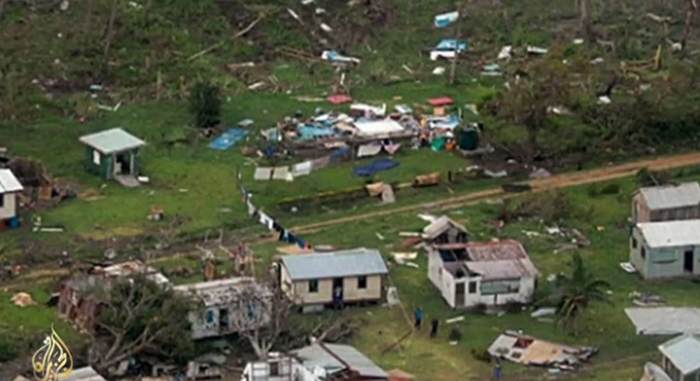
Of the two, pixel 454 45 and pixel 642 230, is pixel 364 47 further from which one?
pixel 642 230

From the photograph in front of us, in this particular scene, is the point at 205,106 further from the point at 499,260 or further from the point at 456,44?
the point at 499,260

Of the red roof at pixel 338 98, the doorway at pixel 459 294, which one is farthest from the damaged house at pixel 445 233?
the red roof at pixel 338 98

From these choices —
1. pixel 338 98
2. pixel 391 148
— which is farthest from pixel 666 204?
→ pixel 338 98

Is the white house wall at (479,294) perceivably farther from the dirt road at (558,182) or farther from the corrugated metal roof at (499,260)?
the dirt road at (558,182)

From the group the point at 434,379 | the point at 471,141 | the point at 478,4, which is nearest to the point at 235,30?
the point at 478,4

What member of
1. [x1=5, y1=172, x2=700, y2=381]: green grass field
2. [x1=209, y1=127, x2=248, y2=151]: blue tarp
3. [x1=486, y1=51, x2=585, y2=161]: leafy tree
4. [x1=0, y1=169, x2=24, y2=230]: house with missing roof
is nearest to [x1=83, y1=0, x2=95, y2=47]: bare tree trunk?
[x1=209, y1=127, x2=248, y2=151]: blue tarp
